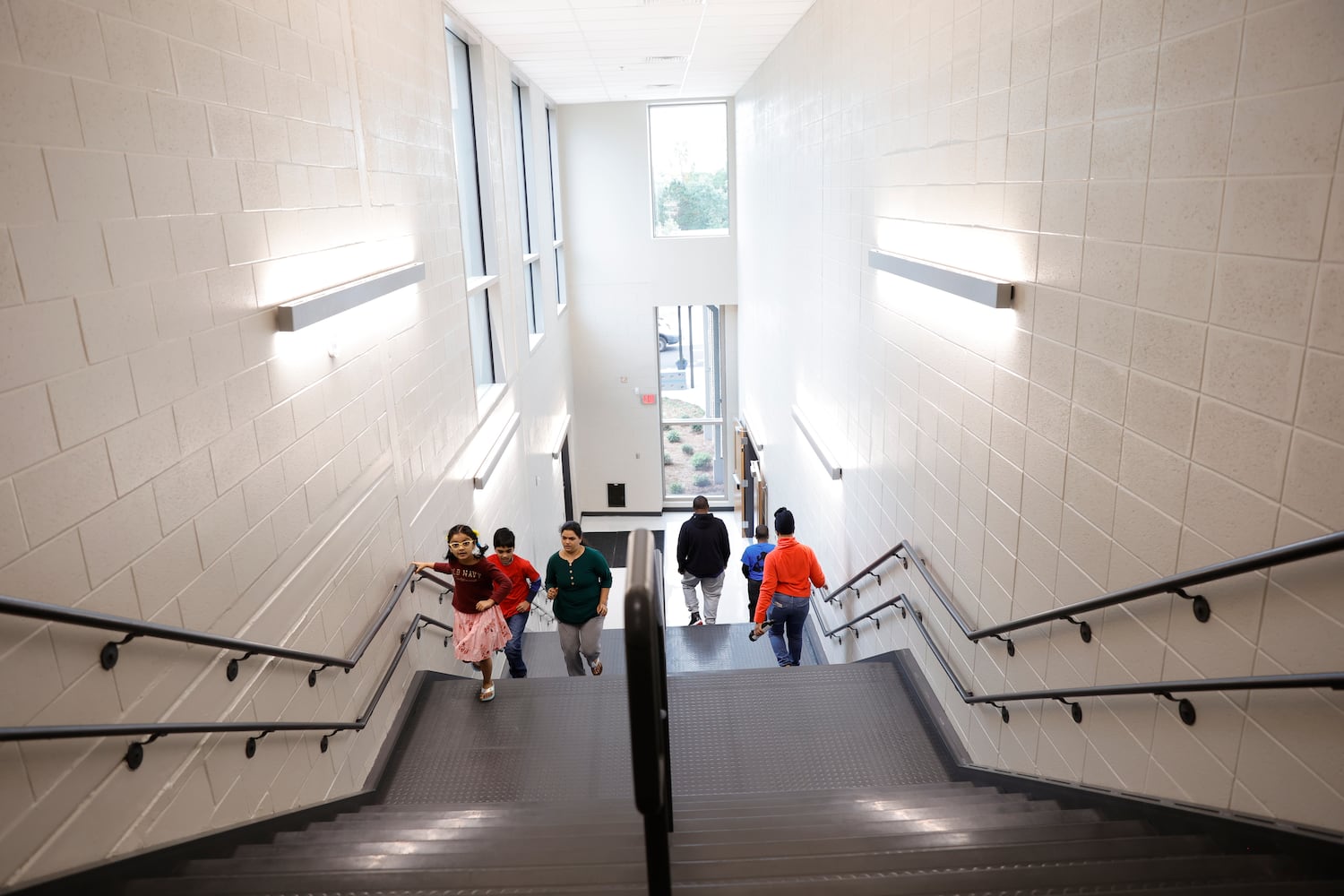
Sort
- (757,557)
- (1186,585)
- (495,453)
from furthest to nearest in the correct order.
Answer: (495,453), (757,557), (1186,585)

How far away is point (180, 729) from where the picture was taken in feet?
10.1

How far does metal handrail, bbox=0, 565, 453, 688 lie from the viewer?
2.36m

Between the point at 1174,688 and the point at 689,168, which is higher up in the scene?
the point at 689,168

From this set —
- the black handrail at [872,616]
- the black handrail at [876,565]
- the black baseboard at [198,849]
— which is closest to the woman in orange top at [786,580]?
the black handrail at [876,565]

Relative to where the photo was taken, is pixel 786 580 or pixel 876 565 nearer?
pixel 876 565

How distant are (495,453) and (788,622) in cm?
342

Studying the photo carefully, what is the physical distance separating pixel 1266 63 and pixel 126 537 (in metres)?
3.61

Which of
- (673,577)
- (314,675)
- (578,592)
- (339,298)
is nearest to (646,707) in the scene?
(314,675)

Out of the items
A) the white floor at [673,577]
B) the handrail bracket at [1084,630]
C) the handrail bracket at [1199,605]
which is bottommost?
the white floor at [673,577]

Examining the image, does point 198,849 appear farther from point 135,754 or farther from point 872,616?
point 872,616

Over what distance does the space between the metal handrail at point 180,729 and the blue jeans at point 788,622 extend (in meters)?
2.91

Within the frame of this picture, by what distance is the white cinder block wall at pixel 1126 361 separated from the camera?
90.1 inches

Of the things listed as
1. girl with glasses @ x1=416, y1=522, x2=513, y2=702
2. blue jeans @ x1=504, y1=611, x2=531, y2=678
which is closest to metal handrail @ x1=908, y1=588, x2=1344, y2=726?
girl with glasses @ x1=416, y1=522, x2=513, y2=702

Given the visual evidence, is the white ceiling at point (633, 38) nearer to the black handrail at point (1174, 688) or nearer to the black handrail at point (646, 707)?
the black handrail at point (1174, 688)
